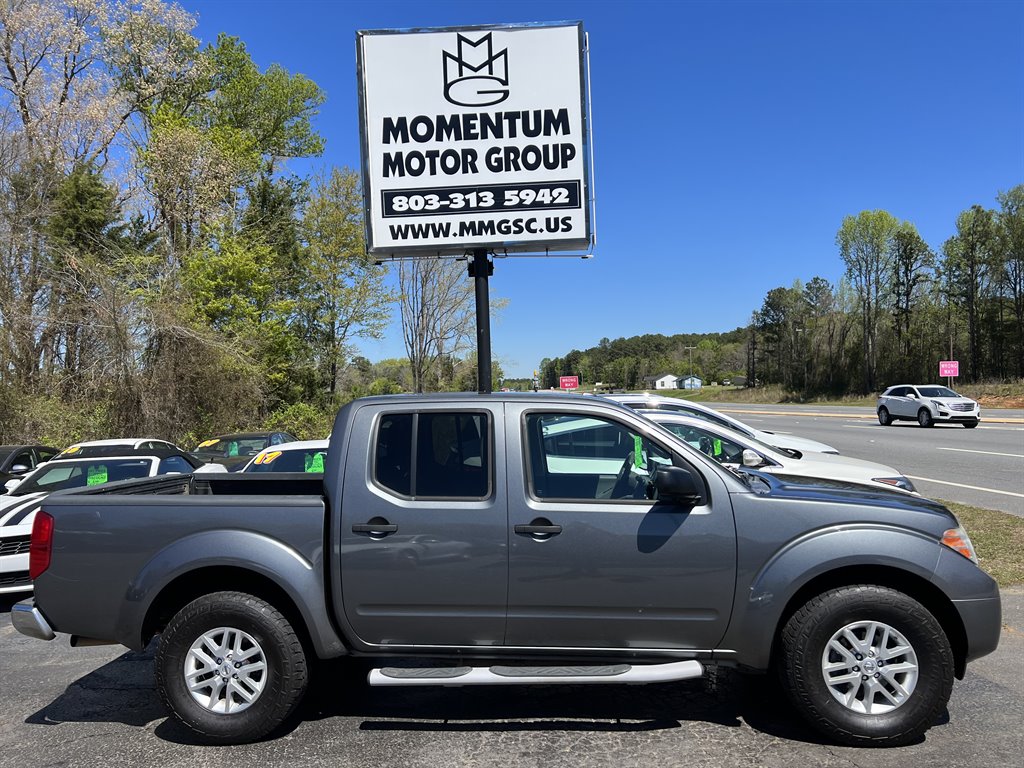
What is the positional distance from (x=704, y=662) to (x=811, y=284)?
90.9 meters

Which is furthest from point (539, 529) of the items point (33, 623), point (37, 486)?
point (37, 486)

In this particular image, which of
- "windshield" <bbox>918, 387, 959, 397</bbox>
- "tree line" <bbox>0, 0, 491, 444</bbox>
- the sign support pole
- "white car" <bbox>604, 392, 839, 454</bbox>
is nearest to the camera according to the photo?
the sign support pole

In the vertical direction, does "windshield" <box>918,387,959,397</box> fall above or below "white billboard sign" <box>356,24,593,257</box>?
below

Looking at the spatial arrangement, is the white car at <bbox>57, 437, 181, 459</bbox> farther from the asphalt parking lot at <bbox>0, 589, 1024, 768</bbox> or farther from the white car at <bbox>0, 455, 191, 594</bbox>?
the asphalt parking lot at <bbox>0, 589, 1024, 768</bbox>

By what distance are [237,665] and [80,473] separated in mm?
6196

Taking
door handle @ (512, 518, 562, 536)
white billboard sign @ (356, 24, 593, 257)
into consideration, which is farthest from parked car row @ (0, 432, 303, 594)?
white billboard sign @ (356, 24, 593, 257)

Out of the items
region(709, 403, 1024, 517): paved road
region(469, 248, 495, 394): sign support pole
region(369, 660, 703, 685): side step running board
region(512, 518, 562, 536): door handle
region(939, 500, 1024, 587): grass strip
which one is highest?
region(469, 248, 495, 394): sign support pole

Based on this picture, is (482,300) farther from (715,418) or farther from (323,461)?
(715,418)

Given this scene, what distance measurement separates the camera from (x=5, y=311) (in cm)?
1816

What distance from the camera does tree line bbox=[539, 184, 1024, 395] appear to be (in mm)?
59781

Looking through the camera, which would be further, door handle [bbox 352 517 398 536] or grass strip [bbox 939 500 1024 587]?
grass strip [bbox 939 500 1024 587]

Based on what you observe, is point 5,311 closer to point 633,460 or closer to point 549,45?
point 549,45

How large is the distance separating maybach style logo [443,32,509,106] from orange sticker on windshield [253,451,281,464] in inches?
198

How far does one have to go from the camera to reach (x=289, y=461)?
9055 millimetres
